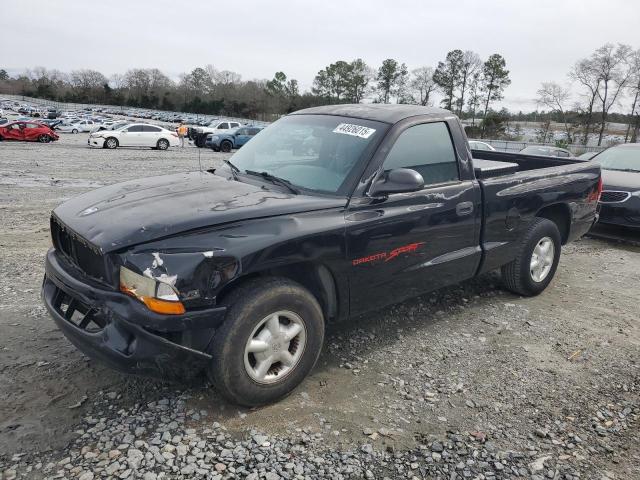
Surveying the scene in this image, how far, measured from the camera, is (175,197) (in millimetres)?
3260

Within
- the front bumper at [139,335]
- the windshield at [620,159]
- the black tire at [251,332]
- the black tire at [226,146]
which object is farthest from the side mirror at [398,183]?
the black tire at [226,146]

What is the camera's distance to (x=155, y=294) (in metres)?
2.60

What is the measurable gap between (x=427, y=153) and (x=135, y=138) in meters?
26.1

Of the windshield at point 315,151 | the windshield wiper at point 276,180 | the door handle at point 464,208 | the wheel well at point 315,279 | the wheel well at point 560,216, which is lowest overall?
the wheel well at point 315,279

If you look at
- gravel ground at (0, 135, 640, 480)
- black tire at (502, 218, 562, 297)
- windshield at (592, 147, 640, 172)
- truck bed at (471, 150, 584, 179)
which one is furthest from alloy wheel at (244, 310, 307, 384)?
windshield at (592, 147, 640, 172)

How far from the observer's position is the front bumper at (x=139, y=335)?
263 centimetres

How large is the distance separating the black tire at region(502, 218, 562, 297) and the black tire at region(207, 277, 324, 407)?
8.57ft

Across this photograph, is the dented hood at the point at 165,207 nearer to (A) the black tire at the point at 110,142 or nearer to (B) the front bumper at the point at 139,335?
(B) the front bumper at the point at 139,335

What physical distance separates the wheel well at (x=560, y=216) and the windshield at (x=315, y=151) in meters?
2.49

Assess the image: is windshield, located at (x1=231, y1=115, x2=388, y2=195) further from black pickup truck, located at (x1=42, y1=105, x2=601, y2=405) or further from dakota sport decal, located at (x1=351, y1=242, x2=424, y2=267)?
dakota sport decal, located at (x1=351, y1=242, x2=424, y2=267)

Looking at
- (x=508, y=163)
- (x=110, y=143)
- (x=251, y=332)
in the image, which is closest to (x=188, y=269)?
(x=251, y=332)

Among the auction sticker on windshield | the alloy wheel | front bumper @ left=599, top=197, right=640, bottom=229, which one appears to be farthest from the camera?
front bumper @ left=599, top=197, right=640, bottom=229

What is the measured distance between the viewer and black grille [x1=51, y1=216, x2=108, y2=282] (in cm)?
283

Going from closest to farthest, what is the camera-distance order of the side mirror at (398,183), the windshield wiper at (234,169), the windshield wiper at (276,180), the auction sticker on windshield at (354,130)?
the side mirror at (398,183) → the windshield wiper at (276,180) → the auction sticker on windshield at (354,130) → the windshield wiper at (234,169)
